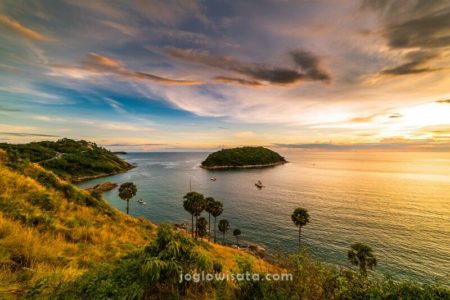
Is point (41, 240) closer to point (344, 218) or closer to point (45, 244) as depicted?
point (45, 244)

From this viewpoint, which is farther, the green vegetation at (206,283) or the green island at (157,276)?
the green vegetation at (206,283)

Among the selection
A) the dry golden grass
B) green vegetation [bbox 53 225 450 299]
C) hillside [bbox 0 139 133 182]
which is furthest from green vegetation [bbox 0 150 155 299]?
hillside [bbox 0 139 133 182]

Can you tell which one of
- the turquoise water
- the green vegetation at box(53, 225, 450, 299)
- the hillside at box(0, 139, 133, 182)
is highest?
the green vegetation at box(53, 225, 450, 299)

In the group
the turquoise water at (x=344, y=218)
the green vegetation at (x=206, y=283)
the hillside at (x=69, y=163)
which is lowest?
the turquoise water at (x=344, y=218)

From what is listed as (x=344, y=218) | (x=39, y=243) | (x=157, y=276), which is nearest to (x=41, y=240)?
(x=39, y=243)

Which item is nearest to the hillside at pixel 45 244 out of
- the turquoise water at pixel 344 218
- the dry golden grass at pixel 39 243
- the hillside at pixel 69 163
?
the dry golden grass at pixel 39 243

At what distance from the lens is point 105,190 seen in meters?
94.3

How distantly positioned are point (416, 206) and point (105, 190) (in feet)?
439

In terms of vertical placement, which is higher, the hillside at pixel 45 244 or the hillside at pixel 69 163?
the hillside at pixel 45 244

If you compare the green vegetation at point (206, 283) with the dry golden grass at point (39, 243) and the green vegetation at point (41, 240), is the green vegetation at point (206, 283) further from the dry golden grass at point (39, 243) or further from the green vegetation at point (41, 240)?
the dry golden grass at point (39, 243)

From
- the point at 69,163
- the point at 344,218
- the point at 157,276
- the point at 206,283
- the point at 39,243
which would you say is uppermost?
the point at 157,276

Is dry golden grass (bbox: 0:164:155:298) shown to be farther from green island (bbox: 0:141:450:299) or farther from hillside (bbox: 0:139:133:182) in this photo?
hillside (bbox: 0:139:133:182)

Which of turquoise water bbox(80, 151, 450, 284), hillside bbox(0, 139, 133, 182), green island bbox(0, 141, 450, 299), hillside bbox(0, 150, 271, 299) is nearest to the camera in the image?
green island bbox(0, 141, 450, 299)

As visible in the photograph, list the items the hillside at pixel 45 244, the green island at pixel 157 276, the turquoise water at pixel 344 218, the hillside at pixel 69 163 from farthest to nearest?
the hillside at pixel 69 163
the turquoise water at pixel 344 218
the hillside at pixel 45 244
the green island at pixel 157 276
